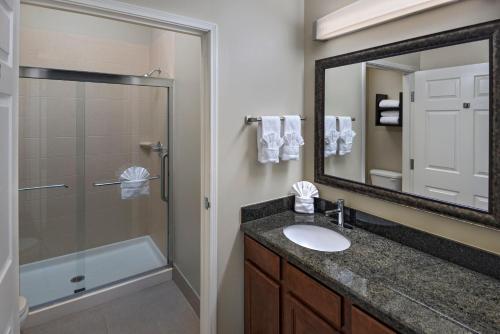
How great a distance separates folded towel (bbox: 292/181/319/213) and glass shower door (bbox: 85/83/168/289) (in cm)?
147

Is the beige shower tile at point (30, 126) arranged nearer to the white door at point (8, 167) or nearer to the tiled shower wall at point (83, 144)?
the tiled shower wall at point (83, 144)

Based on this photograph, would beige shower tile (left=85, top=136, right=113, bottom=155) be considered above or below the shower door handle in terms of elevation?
above

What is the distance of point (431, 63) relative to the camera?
131 cm

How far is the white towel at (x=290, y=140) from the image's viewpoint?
69.5 inches

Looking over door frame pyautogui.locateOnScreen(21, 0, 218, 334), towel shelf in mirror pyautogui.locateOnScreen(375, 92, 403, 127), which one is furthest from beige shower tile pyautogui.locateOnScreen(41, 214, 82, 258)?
towel shelf in mirror pyautogui.locateOnScreen(375, 92, 403, 127)

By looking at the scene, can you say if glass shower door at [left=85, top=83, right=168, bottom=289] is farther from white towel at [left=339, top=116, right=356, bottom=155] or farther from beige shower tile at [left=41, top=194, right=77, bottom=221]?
white towel at [left=339, top=116, right=356, bottom=155]

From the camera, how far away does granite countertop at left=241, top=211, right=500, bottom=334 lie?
88 centimetres

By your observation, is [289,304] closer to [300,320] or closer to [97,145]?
[300,320]

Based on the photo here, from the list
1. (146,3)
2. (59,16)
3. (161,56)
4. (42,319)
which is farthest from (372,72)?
(59,16)

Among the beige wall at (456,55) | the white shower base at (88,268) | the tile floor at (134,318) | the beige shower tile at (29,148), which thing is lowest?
the tile floor at (134,318)

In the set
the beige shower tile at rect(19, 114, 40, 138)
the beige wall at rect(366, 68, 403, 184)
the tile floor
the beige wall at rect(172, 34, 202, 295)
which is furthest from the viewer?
the beige shower tile at rect(19, 114, 40, 138)

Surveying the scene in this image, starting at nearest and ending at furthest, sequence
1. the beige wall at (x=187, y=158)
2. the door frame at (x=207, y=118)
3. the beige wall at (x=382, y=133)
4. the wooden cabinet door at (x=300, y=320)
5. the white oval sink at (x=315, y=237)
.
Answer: the wooden cabinet door at (x=300, y=320) < the door frame at (x=207, y=118) < the beige wall at (x=382, y=133) < the white oval sink at (x=315, y=237) < the beige wall at (x=187, y=158)

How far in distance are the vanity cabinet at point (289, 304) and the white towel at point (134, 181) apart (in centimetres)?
160

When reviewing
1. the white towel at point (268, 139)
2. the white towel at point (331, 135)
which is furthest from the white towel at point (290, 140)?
the white towel at point (331, 135)
